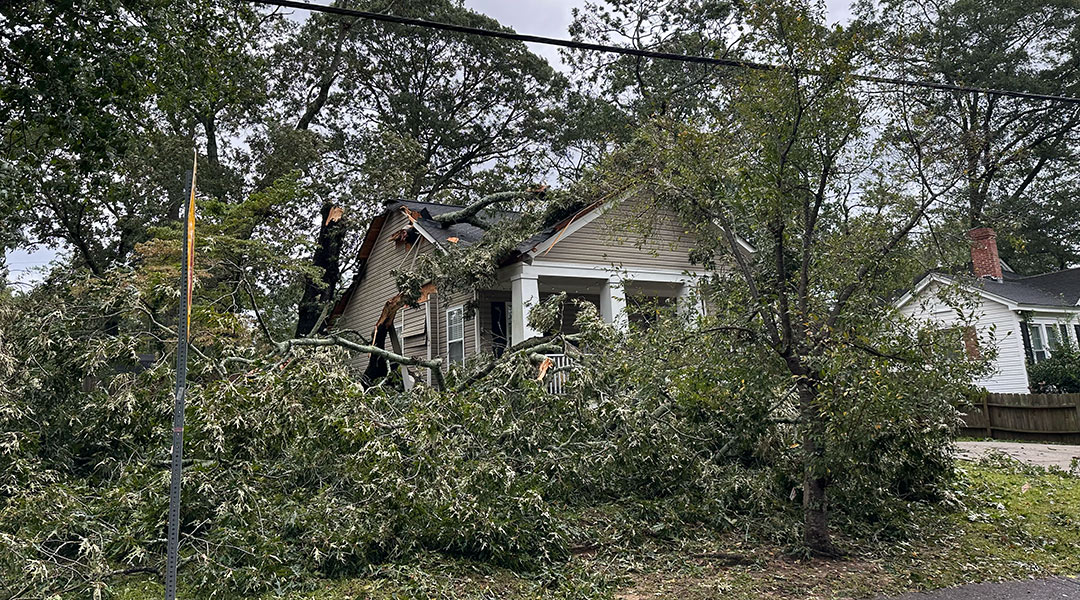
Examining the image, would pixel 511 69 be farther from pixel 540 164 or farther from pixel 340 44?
pixel 340 44

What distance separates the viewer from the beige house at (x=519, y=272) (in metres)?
11.5

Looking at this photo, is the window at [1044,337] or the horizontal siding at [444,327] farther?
the window at [1044,337]

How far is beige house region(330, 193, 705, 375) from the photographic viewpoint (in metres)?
11.5

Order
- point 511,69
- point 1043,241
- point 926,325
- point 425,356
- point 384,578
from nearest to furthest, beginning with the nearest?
point 384,578 → point 926,325 → point 425,356 → point 511,69 → point 1043,241

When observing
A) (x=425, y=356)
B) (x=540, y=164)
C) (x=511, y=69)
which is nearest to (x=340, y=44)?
(x=511, y=69)

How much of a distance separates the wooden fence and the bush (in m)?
4.16

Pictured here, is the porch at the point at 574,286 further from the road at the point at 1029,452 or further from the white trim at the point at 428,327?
the road at the point at 1029,452

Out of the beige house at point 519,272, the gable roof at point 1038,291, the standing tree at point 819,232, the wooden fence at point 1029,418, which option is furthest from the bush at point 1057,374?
the standing tree at point 819,232

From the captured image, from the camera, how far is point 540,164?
81.1 feet

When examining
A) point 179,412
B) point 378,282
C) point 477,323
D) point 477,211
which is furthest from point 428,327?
point 179,412

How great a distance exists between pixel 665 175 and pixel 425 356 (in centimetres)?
922

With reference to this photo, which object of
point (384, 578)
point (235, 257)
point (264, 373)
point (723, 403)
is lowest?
point (384, 578)

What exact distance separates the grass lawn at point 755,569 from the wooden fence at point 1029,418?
244 inches

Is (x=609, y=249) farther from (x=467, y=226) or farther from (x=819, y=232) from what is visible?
(x=819, y=232)
